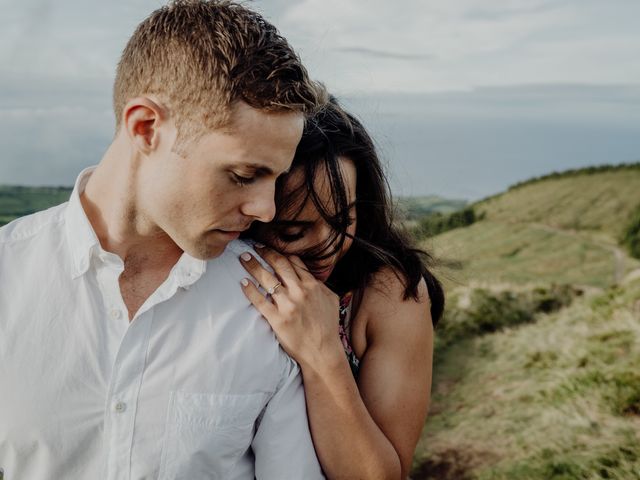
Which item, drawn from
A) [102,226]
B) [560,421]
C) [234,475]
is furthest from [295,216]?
[560,421]

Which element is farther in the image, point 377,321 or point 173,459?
point 377,321

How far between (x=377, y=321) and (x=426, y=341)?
232mm

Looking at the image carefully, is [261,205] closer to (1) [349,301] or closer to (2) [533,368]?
(1) [349,301]

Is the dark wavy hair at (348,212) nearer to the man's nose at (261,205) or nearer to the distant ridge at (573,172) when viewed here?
the man's nose at (261,205)

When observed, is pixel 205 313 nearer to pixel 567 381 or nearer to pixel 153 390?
pixel 153 390

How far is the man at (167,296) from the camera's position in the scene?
2.35m

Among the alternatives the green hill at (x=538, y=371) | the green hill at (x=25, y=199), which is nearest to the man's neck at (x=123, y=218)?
the green hill at (x=538, y=371)

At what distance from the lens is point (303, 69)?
8.18 feet

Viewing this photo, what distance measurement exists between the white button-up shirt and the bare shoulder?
0.62 metres

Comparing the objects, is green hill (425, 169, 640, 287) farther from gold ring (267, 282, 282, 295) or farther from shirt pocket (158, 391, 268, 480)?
shirt pocket (158, 391, 268, 480)

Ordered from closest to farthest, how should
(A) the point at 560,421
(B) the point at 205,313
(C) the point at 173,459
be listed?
(C) the point at 173,459 < (B) the point at 205,313 < (A) the point at 560,421

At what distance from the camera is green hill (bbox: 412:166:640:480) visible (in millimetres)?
4492

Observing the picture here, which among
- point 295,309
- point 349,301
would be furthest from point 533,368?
point 295,309

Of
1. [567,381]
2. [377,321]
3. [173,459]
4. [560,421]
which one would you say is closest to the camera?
[173,459]
